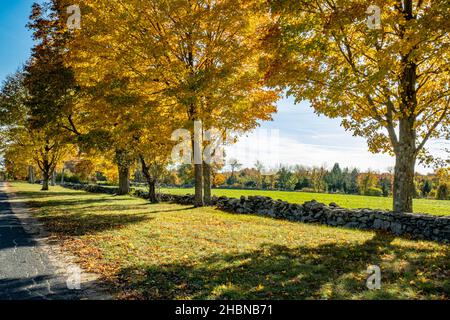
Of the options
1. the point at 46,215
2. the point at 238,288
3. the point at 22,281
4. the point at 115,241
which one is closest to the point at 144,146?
the point at 46,215

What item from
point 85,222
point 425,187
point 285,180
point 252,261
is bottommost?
point 425,187

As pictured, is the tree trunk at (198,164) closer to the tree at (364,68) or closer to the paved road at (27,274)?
the tree at (364,68)

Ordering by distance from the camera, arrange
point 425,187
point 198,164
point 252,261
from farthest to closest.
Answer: point 425,187, point 198,164, point 252,261

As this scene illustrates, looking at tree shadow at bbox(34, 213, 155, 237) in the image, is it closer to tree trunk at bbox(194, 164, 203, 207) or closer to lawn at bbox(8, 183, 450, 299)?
lawn at bbox(8, 183, 450, 299)

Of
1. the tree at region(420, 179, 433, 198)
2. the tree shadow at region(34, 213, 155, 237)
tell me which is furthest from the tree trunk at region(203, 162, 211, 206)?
the tree at region(420, 179, 433, 198)

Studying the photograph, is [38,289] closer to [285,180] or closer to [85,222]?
[85,222]

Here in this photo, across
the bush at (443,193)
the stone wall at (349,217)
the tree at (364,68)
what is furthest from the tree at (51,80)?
the bush at (443,193)

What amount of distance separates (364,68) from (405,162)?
12.0ft

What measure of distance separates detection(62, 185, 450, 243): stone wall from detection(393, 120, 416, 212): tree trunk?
87 centimetres

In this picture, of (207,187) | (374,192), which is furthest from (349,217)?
(374,192)

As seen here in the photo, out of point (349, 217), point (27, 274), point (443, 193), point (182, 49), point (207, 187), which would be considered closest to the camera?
point (27, 274)

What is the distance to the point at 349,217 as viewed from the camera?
1377 centimetres

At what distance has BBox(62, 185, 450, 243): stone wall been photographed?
36.9 feet

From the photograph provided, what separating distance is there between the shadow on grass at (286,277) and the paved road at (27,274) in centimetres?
114
